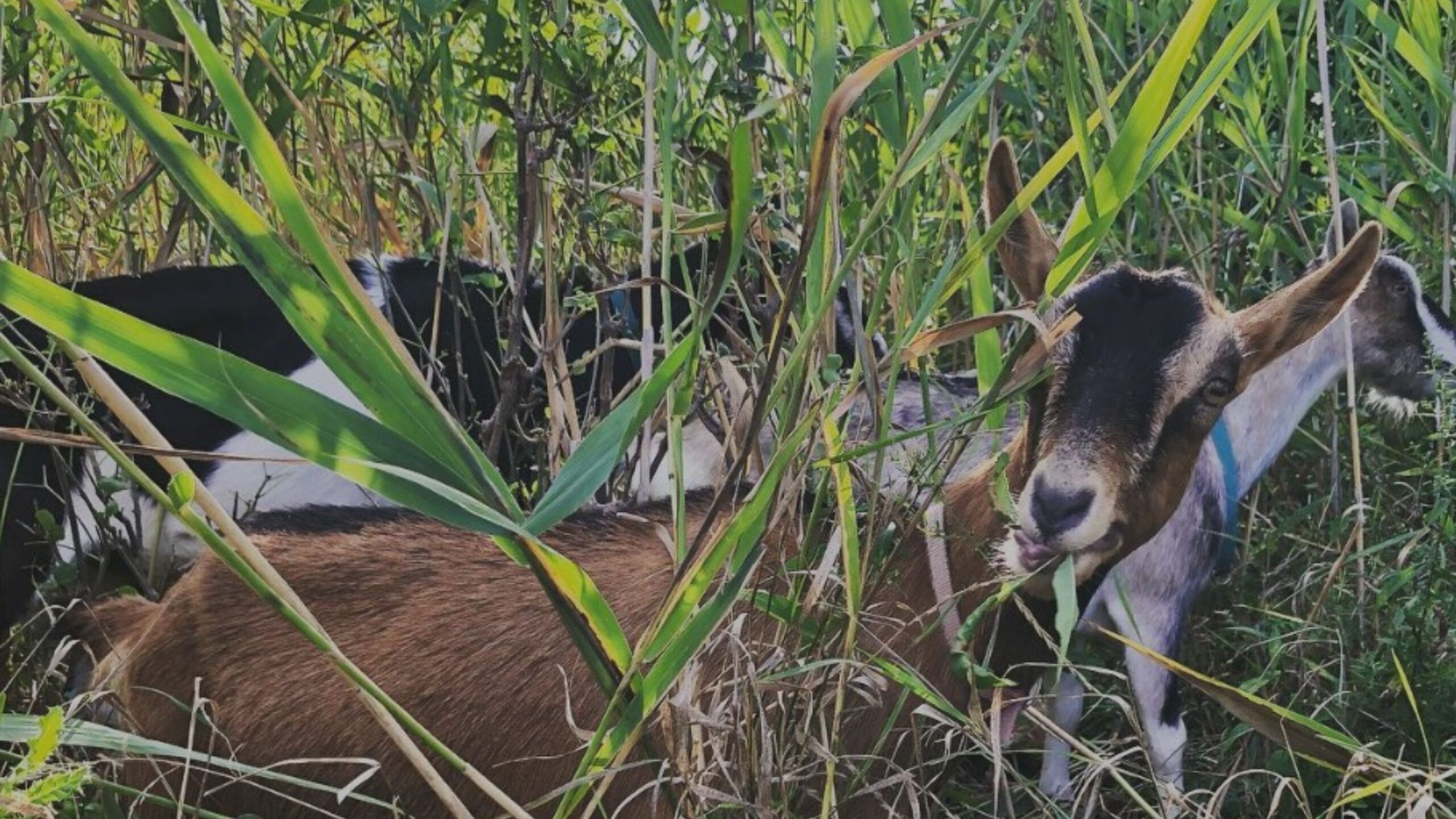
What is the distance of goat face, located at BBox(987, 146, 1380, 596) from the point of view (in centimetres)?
238

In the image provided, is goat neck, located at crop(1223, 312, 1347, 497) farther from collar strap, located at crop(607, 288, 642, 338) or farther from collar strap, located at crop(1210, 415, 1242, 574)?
collar strap, located at crop(607, 288, 642, 338)

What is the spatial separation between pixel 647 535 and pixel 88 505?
962mm

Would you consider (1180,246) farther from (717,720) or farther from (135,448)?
(135,448)

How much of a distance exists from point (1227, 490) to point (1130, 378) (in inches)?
28.5

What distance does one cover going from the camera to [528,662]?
7.81ft

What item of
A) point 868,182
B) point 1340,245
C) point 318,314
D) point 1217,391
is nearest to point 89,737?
point 318,314

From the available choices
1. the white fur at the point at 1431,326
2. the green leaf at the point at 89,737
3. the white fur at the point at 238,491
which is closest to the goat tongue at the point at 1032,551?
the green leaf at the point at 89,737

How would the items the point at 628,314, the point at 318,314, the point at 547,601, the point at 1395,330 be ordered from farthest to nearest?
the point at 1395,330, the point at 628,314, the point at 547,601, the point at 318,314

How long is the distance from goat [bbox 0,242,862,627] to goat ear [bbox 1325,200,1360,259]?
807 mm

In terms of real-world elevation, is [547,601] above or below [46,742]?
below

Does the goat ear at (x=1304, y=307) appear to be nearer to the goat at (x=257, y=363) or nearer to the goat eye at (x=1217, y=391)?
the goat eye at (x=1217, y=391)

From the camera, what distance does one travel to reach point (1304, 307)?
2.56 m

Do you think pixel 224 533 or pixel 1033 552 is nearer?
pixel 224 533

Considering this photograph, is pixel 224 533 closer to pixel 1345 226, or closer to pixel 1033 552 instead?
pixel 1033 552
